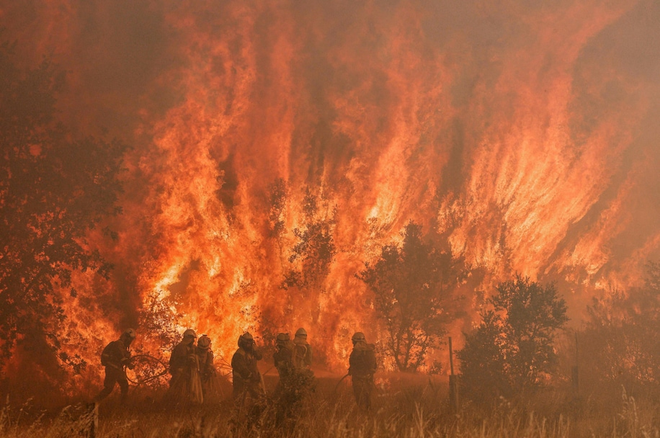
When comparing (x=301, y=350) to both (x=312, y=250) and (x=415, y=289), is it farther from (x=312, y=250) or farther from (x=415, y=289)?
(x=312, y=250)

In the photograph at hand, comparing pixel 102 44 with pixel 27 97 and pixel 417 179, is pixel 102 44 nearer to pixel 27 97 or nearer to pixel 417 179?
pixel 27 97

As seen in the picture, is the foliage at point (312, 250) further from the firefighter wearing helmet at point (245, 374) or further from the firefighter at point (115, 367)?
the firefighter wearing helmet at point (245, 374)

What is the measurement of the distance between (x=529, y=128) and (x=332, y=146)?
19264 mm

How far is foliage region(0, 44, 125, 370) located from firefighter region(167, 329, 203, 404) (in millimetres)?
4384

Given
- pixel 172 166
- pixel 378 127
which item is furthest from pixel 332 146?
pixel 172 166

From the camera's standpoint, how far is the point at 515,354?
62.8ft

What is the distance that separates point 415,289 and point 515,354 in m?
12.0

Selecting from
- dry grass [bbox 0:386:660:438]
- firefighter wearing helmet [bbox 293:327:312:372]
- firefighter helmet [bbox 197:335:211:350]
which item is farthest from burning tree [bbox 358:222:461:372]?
firefighter helmet [bbox 197:335:211:350]

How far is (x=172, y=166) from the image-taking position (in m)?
34.1

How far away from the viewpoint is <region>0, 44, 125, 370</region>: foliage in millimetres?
18500

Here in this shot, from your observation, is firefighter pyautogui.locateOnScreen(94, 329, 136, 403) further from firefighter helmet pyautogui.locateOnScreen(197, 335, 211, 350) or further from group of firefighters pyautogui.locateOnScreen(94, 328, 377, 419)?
firefighter helmet pyautogui.locateOnScreen(197, 335, 211, 350)

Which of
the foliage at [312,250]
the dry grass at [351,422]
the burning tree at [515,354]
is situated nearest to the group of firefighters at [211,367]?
the dry grass at [351,422]

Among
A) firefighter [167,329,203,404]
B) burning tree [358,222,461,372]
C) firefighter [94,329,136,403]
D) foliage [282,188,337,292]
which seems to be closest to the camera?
firefighter [167,329,203,404]

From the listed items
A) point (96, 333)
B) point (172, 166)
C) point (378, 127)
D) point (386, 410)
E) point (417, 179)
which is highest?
point (378, 127)
